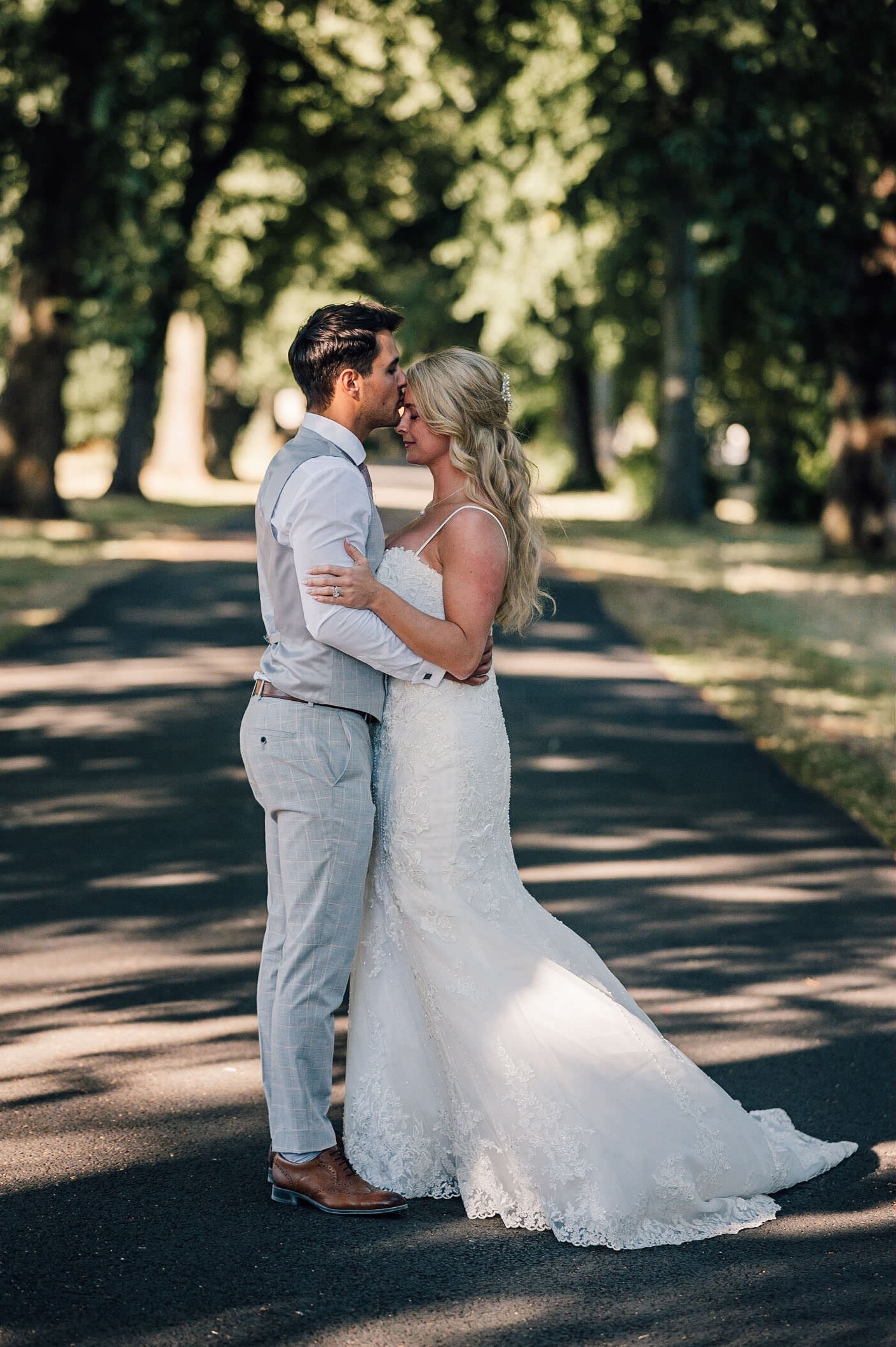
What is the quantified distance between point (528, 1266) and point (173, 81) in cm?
2414

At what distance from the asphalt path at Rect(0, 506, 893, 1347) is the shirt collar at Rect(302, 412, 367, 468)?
1944mm

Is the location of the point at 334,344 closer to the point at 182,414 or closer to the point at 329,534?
the point at 329,534

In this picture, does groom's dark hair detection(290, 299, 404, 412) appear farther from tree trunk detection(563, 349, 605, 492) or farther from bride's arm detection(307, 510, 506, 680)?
tree trunk detection(563, 349, 605, 492)

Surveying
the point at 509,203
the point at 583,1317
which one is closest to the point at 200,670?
the point at 583,1317

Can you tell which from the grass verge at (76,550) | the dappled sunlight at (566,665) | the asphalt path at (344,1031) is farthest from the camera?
the grass verge at (76,550)

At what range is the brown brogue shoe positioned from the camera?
427 centimetres

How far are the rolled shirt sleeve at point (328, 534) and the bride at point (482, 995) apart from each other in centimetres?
4

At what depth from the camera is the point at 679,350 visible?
106 ft

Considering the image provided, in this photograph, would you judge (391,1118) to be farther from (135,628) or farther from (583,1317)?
(135,628)

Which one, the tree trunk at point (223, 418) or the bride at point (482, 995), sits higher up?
the tree trunk at point (223, 418)

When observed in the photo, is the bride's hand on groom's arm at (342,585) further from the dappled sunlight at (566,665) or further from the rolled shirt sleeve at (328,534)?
the dappled sunlight at (566,665)

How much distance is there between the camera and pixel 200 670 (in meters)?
14.1

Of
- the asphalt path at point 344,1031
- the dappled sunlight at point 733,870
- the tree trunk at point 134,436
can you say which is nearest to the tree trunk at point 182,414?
the tree trunk at point 134,436

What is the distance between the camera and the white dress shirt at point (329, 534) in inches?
162
